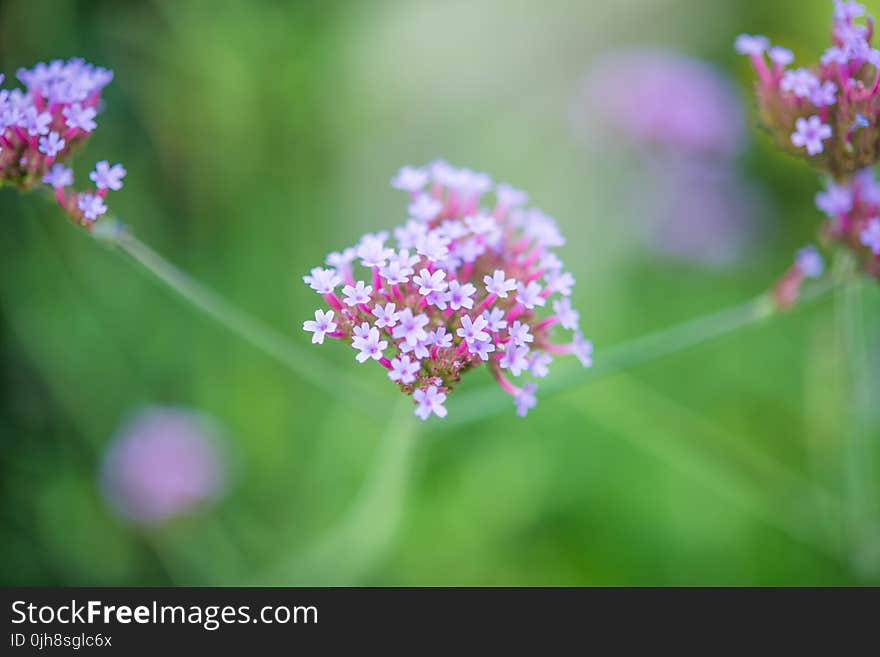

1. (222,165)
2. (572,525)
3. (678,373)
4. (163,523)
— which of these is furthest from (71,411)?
(678,373)

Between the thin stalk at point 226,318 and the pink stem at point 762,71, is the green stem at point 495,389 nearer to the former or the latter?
the thin stalk at point 226,318

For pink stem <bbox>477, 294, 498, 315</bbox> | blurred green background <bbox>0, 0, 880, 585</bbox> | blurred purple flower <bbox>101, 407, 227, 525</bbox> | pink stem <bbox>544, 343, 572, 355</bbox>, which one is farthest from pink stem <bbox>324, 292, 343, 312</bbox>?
blurred purple flower <bbox>101, 407, 227, 525</bbox>

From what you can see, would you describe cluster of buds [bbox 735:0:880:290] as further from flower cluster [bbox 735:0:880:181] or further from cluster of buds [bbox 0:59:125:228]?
cluster of buds [bbox 0:59:125:228]

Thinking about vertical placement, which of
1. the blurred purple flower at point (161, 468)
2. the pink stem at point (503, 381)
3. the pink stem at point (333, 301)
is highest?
the blurred purple flower at point (161, 468)

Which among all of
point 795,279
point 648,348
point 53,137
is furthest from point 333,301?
point 795,279

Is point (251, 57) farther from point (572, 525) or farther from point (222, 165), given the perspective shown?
point (572, 525)

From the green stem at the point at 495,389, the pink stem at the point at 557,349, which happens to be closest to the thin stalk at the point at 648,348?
the green stem at the point at 495,389
